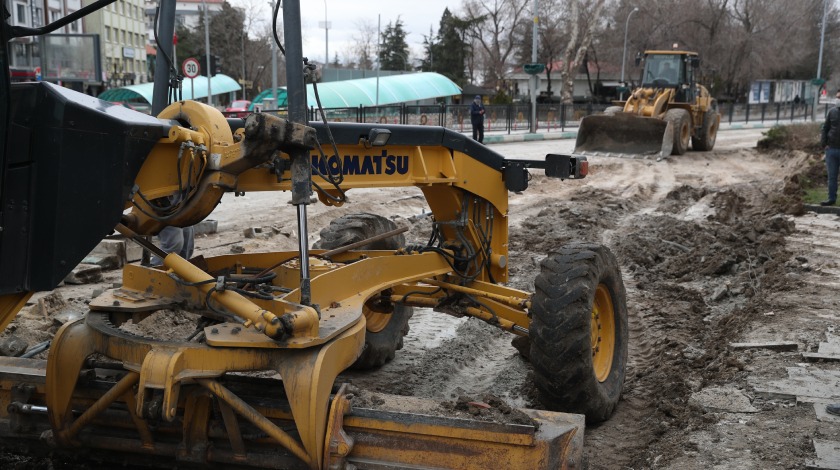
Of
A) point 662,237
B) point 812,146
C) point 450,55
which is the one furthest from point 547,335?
point 450,55

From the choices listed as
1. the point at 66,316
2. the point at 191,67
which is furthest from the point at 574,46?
the point at 66,316

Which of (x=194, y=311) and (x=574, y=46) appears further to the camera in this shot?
(x=574, y=46)

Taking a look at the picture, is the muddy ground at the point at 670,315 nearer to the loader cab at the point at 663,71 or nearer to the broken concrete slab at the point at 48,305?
the broken concrete slab at the point at 48,305

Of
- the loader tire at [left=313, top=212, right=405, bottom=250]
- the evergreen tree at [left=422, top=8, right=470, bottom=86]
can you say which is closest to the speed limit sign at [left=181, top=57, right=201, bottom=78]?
the loader tire at [left=313, top=212, right=405, bottom=250]

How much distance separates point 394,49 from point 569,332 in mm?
76525

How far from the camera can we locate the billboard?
88.0 feet

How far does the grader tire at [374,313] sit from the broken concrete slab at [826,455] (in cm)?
319

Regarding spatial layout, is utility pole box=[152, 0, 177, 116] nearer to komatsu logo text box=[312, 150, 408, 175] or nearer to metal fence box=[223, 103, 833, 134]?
komatsu logo text box=[312, 150, 408, 175]

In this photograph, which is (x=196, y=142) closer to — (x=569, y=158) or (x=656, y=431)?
(x=569, y=158)

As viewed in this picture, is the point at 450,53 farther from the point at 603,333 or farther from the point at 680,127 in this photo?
the point at 603,333

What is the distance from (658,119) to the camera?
24312 mm

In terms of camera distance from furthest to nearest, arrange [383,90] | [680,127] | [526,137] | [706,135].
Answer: [383,90] → [526,137] → [706,135] → [680,127]

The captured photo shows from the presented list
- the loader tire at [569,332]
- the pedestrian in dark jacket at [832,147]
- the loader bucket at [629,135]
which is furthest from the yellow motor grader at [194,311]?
the loader bucket at [629,135]

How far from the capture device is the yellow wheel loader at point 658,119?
2434cm
